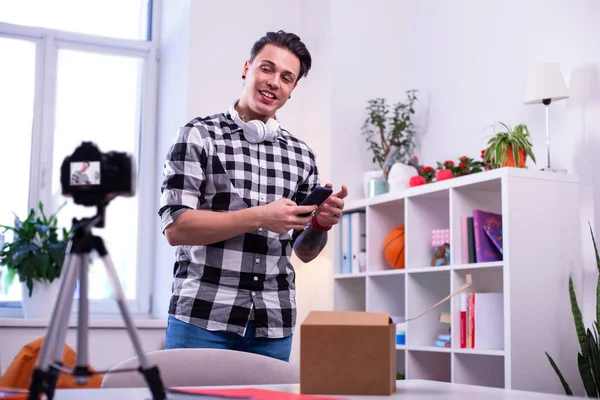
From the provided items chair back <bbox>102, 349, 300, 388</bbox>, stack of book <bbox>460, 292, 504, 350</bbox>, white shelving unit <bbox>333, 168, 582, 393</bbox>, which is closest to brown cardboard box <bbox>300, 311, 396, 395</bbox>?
chair back <bbox>102, 349, 300, 388</bbox>

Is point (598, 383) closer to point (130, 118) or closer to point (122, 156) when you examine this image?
point (122, 156)

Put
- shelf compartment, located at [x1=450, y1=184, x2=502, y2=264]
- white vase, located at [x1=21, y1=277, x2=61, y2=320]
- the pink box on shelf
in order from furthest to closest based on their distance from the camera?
white vase, located at [x1=21, y1=277, x2=61, y2=320], the pink box on shelf, shelf compartment, located at [x1=450, y1=184, x2=502, y2=264]

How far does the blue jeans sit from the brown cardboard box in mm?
692

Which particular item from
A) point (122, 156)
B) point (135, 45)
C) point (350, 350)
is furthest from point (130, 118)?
point (122, 156)

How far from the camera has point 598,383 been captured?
2.62 metres

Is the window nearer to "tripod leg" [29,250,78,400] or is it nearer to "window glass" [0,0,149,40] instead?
"window glass" [0,0,149,40]

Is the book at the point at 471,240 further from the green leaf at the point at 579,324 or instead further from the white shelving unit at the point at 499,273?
the green leaf at the point at 579,324

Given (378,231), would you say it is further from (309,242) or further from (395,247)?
(309,242)

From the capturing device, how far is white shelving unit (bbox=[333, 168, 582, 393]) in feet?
9.29

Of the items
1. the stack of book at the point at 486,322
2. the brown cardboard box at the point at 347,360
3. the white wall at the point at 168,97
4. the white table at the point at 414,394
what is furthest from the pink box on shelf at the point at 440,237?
the brown cardboard box at the point at 347,360

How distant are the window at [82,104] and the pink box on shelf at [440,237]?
193 cm

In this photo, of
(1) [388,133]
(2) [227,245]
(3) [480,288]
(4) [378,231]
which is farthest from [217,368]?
(1) [388,133]

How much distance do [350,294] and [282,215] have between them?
8.29ft

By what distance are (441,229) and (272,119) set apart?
181 centimetres
